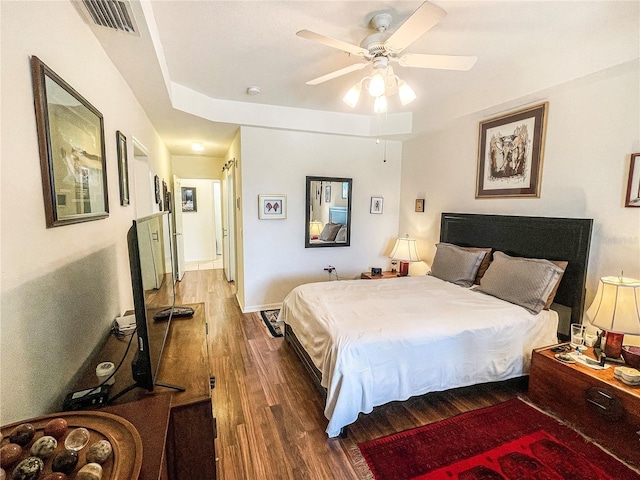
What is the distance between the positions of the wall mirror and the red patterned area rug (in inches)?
105

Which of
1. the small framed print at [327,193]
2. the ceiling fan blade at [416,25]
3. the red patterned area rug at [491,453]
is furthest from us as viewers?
the small framed print at [327,193]

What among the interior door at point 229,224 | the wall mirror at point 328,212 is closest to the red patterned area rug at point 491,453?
the wall mirror at point 328,212

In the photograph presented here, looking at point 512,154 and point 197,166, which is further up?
point 197,166

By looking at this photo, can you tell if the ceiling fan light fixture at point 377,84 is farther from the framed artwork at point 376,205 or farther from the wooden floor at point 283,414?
the framed artwork at point 376,205

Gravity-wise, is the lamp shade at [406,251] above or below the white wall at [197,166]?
below

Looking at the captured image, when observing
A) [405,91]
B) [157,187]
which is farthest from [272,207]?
[405,91]

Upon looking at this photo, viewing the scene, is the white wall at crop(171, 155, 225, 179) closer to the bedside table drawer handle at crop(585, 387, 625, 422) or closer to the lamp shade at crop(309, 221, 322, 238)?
the lamp shade at crop(309, 221, 322, 238)

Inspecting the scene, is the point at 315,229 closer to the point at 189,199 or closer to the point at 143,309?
the point at 143,309

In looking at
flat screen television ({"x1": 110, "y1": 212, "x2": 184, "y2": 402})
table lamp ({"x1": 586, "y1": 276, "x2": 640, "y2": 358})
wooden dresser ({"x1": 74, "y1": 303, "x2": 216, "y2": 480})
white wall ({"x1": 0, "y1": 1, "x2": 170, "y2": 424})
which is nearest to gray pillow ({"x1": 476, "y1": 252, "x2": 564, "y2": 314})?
table lamp ({"x1": 586, "y1": 276, "x2": 640, "y2": 358})

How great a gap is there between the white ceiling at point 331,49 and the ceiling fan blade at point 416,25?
0.83ft

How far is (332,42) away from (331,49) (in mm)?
654

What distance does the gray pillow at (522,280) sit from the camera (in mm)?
2318

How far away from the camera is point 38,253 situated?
1.07 m

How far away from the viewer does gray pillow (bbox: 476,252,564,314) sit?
232cm
